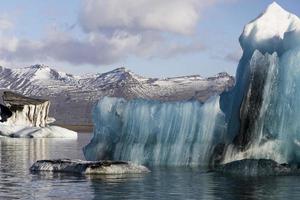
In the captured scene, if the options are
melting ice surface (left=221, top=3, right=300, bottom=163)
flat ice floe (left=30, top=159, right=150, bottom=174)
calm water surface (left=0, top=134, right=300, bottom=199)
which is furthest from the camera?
melting ice surface (left=221, top=3, right=300, bottom=163)

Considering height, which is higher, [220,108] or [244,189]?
[220,108]

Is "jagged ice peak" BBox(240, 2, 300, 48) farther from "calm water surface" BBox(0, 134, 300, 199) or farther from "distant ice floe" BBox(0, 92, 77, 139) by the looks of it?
"distant ice floe" BBox(0, 92, 77, 139)

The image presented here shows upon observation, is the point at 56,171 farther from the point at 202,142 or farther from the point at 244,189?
the point at 244,189

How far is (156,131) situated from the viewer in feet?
134

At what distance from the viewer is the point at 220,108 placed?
3997 cm

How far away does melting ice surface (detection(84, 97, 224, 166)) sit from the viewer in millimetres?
39344

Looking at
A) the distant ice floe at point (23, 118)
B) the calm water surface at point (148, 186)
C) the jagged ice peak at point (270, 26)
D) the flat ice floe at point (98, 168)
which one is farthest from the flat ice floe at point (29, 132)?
the calm water surface at point (148, 186)

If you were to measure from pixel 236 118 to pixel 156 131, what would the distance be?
540 cm

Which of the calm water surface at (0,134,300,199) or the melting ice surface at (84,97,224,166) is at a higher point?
the melting ice surface at (84,97,224,166)

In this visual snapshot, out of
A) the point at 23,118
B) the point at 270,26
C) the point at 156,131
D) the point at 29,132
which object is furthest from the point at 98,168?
the point at 23,118

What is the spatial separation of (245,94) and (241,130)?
1975 mm

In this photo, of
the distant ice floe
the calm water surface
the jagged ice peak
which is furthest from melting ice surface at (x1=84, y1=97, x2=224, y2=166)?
the distant ice floe

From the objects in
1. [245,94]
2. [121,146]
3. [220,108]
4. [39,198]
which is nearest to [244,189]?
[39,198]

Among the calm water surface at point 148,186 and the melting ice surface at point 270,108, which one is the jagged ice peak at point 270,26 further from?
the calm water surface at point 148,186
